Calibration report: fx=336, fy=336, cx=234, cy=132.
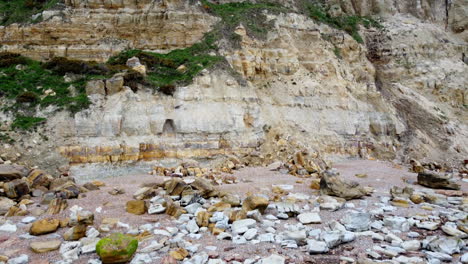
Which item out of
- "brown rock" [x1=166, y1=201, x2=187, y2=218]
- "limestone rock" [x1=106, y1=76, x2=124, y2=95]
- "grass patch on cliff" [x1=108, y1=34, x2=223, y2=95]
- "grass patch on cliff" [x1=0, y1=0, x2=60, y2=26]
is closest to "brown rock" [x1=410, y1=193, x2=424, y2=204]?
"brown rock" [x1=166, y1=201, x2=187, y2=218]

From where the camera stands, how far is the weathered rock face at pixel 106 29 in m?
22.7

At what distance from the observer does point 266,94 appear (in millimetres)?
24297

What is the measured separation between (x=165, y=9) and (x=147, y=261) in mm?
21762

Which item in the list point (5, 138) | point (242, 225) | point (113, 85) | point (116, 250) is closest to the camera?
point (116, 250)

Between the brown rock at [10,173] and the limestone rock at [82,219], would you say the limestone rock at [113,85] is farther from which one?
the limestone rock at [82,219]

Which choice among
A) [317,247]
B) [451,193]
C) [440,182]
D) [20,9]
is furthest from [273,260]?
[20,9]

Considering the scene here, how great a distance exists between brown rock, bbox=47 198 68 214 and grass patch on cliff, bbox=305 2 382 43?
2717 cm

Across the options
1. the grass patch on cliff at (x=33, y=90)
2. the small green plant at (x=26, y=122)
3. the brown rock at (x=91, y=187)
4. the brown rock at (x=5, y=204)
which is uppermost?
the grass patch on cliff at (x=33, y=90)

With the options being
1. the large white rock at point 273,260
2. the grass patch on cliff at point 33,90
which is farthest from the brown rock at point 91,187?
the large white rock at point 273,260

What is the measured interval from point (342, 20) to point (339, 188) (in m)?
28.1

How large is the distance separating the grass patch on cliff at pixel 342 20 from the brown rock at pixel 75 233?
92.4 feet

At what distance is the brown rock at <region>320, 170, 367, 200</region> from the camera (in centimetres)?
1184

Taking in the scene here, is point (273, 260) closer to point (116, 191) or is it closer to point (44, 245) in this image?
point (44, 245)

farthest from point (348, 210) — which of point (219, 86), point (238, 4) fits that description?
point (238, 4)
